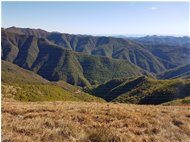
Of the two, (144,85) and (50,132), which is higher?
(50,132)

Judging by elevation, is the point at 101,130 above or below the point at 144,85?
above

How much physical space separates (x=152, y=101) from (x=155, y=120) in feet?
348

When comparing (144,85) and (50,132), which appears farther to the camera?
(144,85)

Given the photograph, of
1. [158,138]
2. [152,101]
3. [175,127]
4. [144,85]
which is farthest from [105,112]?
[144,85]

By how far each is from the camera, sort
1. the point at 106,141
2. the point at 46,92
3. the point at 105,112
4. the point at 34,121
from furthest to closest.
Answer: the point at 46,92 → the point at 105,112 → the point at 34,121 → the point at 106,141

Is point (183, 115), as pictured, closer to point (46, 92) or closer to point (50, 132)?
point (50, 132)

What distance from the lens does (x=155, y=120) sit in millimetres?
15305

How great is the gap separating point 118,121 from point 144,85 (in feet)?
514

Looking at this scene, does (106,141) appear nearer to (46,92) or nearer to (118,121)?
(118,121)

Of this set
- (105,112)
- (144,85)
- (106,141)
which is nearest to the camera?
(106,141)

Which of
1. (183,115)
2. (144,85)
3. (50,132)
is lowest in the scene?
(144,85)

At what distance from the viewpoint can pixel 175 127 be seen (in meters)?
14.6

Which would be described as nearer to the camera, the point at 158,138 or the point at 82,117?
the point at 158,138

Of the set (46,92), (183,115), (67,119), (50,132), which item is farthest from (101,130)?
(46,92)
